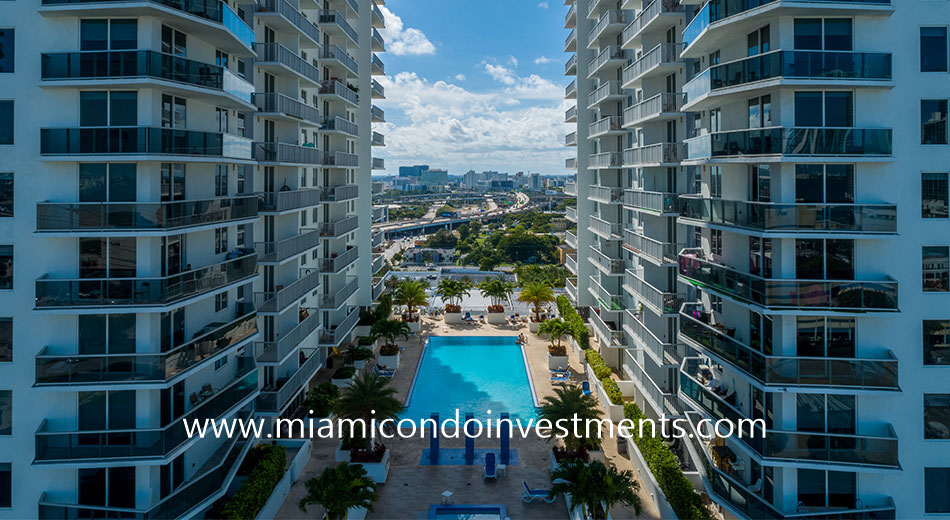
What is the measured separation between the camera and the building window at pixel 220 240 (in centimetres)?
2174

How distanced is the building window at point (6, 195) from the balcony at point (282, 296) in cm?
1049

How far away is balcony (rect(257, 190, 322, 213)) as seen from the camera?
1049 inches

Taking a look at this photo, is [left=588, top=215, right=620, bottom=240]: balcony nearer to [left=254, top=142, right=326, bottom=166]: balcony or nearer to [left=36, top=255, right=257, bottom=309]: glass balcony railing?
[left=254, top=142, right=326, bottom=166]: balcony

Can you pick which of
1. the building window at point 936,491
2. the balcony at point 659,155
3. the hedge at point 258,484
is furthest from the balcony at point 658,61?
the hedge at point 258,484

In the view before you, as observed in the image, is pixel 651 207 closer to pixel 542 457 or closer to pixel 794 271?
pixel 794 271

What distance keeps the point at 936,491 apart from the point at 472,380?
81.6 feet

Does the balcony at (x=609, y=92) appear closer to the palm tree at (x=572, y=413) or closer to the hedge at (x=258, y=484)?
the palm tree at (x=572, y=413)

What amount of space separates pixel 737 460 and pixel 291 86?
2683cm

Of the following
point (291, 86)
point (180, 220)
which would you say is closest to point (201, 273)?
Answer: point (180, 220)

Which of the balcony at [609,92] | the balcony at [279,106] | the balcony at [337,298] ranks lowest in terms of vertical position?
the balcony at [337,298]

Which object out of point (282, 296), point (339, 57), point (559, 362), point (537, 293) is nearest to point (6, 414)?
point (282, 296)

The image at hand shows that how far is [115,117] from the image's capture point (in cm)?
1736

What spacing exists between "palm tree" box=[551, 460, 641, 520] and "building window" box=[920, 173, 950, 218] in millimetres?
12462

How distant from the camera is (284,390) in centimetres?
2600
